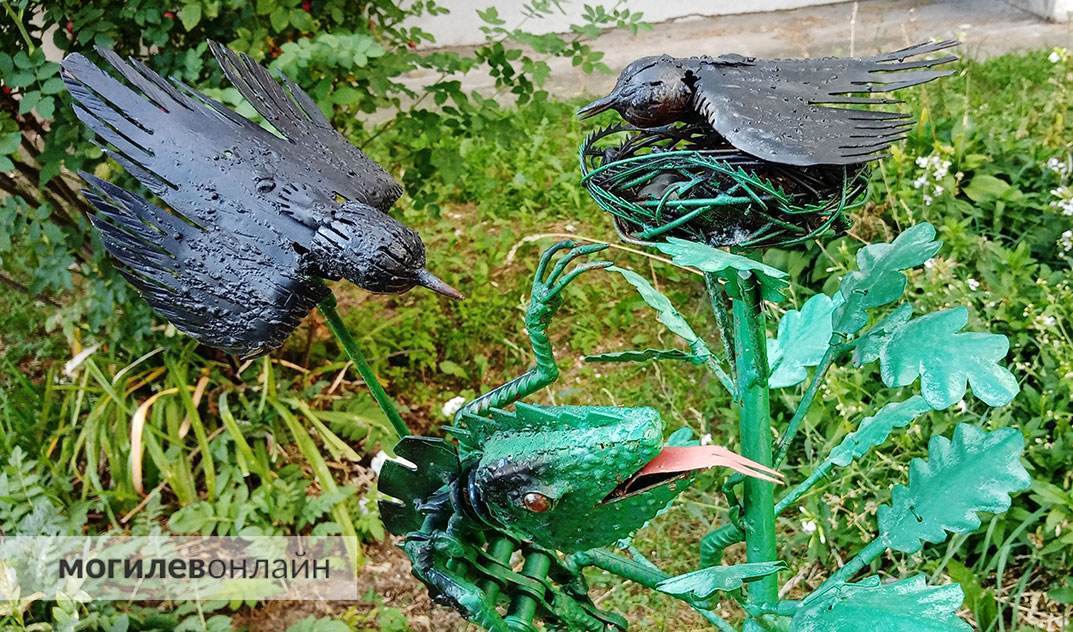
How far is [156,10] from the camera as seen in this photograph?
1609 mm

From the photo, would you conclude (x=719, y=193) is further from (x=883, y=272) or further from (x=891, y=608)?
(x=891, y=608)

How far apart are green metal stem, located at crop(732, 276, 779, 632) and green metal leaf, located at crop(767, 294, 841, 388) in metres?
0.12

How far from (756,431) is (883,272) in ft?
0.66

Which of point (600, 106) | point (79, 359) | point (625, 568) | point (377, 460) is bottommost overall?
point (377, 460)

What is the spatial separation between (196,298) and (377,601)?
1.08m

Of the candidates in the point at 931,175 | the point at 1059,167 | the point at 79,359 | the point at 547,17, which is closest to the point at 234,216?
the point at 79,359

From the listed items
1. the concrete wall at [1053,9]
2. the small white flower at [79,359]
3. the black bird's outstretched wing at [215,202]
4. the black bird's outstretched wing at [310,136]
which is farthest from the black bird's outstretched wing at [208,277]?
the concrete wall at [1053,9]

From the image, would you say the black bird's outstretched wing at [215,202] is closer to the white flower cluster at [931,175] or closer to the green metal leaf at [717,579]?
the green metal leaf at [717,579]

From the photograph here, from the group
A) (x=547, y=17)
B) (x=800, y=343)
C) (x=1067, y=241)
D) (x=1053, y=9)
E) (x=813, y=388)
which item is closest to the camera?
(x=813, y=388)

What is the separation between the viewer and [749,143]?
71 centimetres

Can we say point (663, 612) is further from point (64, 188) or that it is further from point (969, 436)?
point (64, 188)

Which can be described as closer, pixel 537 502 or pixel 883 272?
pixel 537 502

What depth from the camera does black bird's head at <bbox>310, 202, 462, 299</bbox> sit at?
726 millimetres

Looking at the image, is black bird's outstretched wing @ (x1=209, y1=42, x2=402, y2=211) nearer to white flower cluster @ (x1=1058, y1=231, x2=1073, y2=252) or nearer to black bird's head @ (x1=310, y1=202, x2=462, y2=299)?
black bird's head @ (x1=310, y1=202, x2=462, y2=299)
